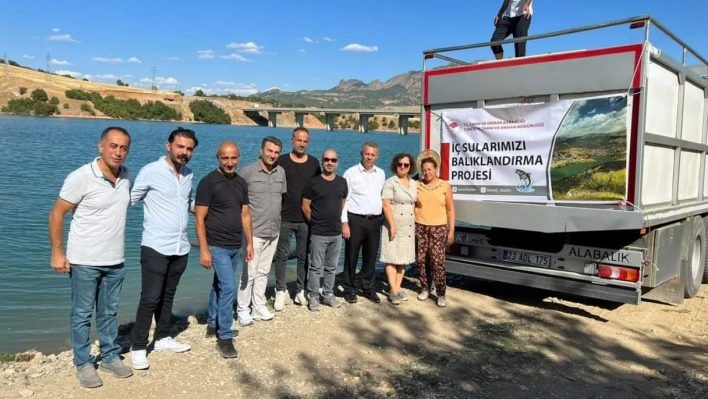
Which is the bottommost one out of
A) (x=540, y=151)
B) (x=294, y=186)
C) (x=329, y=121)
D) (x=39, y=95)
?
(x=294, y=186)

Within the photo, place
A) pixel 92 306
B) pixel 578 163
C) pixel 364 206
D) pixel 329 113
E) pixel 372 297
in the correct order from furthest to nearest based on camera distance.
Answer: pixel 329 113, pixel 372 297, pixel 364 206, pixel 578 163, pixel 92 306

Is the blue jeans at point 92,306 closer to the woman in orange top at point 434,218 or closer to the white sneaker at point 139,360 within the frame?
the white sneaker at point 139,360

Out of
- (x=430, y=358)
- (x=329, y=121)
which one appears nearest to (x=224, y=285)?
(x=430, y=358)

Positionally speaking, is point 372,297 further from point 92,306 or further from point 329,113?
point 329,113

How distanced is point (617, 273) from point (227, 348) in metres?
4.15

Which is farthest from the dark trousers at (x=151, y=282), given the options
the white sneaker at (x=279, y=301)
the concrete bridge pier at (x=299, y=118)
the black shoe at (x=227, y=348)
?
the concrete bridge pier at (x=299, y=118)

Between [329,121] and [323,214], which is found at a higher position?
[329,121]

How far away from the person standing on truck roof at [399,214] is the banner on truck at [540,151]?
720 mm

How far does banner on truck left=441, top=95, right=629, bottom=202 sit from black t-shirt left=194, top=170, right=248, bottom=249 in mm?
3052

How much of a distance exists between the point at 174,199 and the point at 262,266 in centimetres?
155

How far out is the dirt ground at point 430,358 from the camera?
4227 mm

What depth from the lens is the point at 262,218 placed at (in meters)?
5.61

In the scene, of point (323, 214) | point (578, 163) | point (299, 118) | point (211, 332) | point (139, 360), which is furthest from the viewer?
point (299, 118)

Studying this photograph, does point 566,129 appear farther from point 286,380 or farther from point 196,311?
point 196,311
